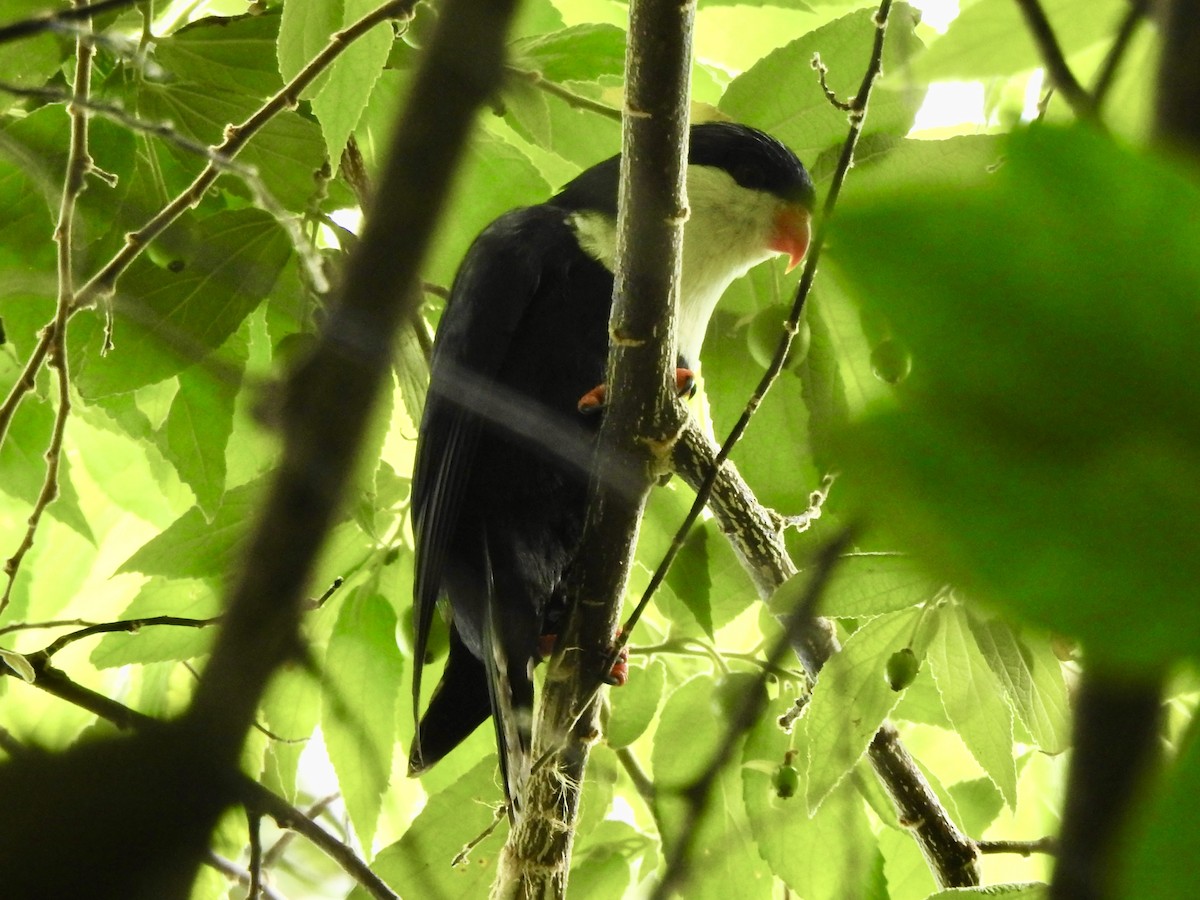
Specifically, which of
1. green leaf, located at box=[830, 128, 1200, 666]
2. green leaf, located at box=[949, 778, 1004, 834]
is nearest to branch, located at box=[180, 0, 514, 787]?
green leaf, located at box=[830, 128, 1200, 666]

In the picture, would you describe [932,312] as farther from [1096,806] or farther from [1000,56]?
[1000,56]

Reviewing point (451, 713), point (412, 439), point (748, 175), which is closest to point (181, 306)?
point (412, 439)

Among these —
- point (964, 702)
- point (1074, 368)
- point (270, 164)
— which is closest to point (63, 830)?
point (1074, 368)

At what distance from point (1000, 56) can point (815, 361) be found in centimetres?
72

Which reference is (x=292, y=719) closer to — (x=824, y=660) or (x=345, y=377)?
(x=824, y=660)

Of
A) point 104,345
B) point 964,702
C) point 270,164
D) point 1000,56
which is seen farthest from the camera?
point 270,164

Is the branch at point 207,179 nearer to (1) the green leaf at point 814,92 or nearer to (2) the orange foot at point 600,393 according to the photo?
(1) the green leaf at point 814,92

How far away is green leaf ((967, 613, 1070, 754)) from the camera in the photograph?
4.22 feet

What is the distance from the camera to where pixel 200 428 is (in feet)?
5.13

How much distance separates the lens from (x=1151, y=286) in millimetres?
194

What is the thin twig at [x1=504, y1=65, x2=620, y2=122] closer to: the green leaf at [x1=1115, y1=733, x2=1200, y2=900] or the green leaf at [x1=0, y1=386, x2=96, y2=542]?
the green leaf at [x1=0, y1=386, x2=96, y2=542]

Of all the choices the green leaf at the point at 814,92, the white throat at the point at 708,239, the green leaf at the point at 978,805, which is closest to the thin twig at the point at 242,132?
the green leaf at the point at 814,92

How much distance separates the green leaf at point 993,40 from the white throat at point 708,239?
102 centimetres

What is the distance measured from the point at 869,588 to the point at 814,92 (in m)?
0.69
